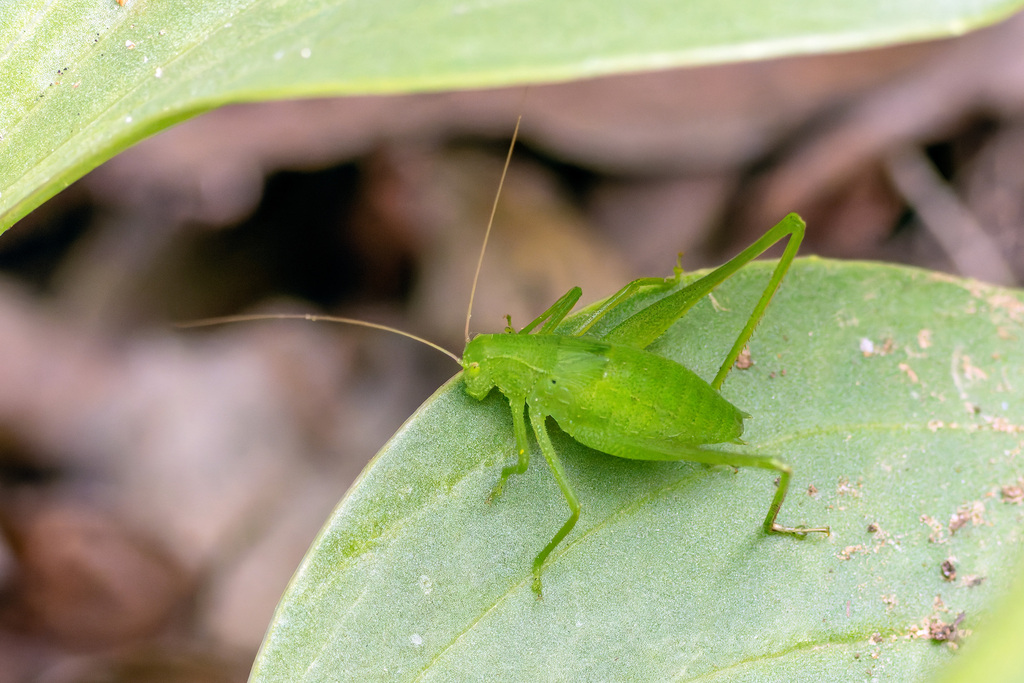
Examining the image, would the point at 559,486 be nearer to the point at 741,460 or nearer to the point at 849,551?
the point at 741,460

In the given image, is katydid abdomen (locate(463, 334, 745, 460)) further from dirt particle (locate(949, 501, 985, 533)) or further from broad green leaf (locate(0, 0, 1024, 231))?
broad green leaf (locate(0, 0, 1024, 231))

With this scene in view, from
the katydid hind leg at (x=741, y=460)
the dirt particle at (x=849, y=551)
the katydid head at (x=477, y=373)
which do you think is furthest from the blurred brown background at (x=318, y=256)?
the dirt particle at (x=849, y=551)

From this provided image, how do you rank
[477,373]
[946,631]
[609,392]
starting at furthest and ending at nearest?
[609,392], [477,373], [946,631]

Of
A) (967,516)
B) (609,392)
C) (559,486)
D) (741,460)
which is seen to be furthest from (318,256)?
(967,516)

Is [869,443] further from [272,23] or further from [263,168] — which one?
[263,168]

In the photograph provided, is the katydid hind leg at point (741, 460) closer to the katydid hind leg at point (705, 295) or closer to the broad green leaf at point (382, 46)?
the katydid hind leg at point (705, 295)

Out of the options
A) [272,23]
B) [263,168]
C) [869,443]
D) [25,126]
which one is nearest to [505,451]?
[869,443]
